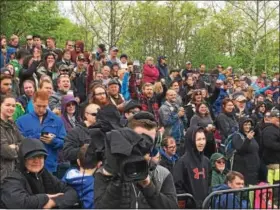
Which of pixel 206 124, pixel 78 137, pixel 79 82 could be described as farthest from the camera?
pixel 79 82

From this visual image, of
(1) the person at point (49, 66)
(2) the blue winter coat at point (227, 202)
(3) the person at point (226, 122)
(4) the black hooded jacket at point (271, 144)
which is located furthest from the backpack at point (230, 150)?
(1) the person at point (49, 66)

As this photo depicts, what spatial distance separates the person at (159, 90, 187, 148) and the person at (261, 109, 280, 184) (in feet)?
4.70

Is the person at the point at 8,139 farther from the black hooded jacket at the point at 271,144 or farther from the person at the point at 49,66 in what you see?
the black hooded jacket at the point at 271,144

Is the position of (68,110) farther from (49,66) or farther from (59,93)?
(49,66)

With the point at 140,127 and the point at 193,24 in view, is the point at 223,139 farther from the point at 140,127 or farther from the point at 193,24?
the point at 193,24

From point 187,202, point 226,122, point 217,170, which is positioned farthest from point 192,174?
point 226,122

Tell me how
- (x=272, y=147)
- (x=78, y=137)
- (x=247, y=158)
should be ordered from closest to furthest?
(x=78, y=137) < (x=247, y=158) < (x=272, y=147)

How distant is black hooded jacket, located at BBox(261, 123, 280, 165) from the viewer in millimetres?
8519

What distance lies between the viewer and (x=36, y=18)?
2431cm

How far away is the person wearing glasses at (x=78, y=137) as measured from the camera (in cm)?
522

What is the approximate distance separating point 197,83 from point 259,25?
18010mm

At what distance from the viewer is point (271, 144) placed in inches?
335

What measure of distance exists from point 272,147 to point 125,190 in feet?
19.7

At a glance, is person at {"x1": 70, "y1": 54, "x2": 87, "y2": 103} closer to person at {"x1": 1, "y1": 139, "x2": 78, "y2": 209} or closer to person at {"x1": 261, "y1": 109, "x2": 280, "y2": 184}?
person at {"x1": 261, "y1": 109, "x2": 280, "y2": 184}
